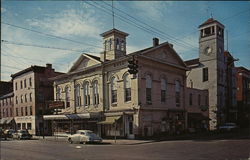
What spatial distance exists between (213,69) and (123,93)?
67.5 feet

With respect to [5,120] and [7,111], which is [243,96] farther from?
[5,120]

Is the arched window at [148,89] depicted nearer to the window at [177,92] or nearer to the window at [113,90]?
the window at [113,90]

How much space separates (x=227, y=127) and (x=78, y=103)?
22155mm

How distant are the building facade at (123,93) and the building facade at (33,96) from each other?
7049 millimetres

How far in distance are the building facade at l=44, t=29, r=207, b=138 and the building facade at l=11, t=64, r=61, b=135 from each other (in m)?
7.05

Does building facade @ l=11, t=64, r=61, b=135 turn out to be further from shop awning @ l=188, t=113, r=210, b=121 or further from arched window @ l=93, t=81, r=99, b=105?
shop awning @ l=188, t=113, r=210, b=121

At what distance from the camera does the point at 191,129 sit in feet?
114

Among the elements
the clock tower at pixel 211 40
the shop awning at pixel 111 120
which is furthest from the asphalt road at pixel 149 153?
the clock tower at pixel 211 40

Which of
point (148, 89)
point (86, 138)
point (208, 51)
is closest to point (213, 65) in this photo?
point (208, 51)

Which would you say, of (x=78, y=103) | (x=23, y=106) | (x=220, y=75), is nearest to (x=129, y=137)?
(x=78, y=103)

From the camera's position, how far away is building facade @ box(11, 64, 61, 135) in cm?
4341

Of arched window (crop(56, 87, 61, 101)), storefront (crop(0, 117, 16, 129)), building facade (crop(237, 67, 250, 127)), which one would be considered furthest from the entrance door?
storefront (crop(0, 117, 16, 129))

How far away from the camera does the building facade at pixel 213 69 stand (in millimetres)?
42156

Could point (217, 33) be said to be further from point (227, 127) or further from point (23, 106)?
point (23, 106)
